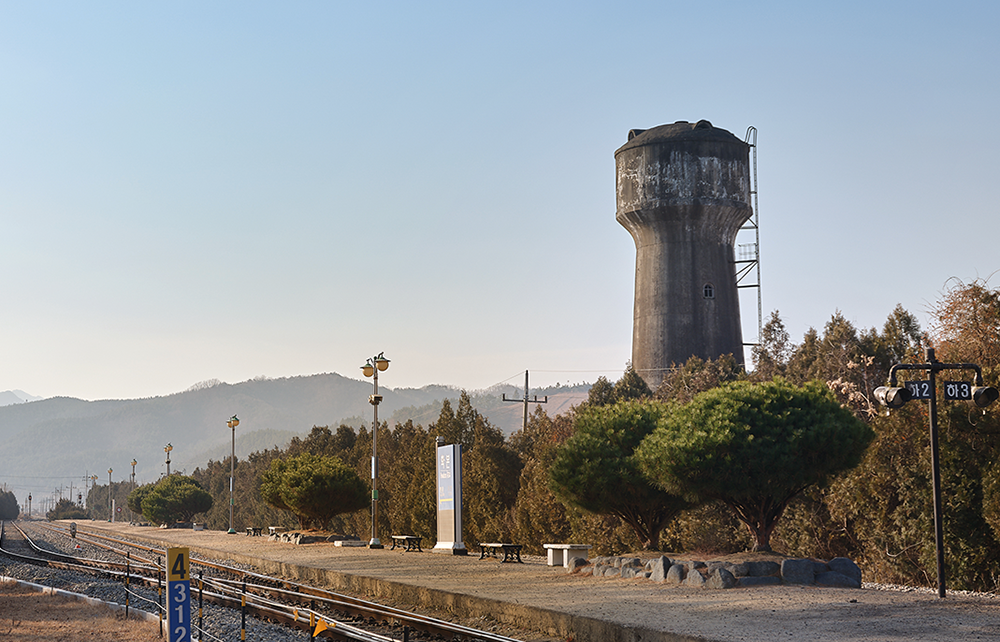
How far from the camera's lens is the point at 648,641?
42.1 feet

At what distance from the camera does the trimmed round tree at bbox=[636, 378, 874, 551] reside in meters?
18.4

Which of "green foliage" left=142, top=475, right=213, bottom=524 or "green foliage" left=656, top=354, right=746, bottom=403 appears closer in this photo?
"green foliage" left=656, top=354, right=746, bottom=403

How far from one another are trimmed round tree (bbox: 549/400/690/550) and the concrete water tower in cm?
2695

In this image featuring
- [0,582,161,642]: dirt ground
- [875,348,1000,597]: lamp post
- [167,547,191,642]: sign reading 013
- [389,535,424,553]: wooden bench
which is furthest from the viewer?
[389,535,424,553]: wooden bench

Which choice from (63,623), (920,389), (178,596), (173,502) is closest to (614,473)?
(920,389)

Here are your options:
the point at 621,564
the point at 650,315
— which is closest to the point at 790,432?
the point at 621,564

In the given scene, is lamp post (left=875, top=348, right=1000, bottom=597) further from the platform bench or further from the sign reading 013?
the sign reading 013

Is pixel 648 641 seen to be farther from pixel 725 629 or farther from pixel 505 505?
pixel 505 505

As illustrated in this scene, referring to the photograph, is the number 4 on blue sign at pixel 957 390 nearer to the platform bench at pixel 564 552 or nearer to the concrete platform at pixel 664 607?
the concrete platform at pixel 664 607

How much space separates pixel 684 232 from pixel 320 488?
2271cm

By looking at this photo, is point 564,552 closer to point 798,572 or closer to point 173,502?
point 798,572

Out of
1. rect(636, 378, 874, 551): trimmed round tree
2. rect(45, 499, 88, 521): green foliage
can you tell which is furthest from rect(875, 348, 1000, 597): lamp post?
rect(45, 499, 88, 521): green foliage

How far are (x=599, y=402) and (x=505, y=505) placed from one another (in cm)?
1209

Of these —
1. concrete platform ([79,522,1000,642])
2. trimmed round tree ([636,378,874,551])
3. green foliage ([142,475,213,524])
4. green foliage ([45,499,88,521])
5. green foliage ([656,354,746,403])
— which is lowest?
green foliage ([45,499,88,521])
